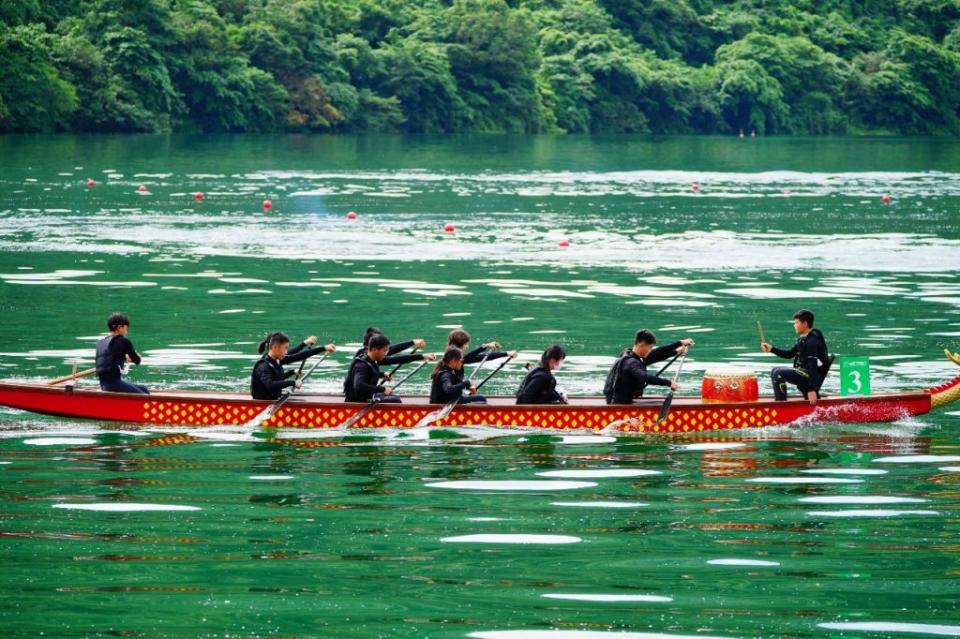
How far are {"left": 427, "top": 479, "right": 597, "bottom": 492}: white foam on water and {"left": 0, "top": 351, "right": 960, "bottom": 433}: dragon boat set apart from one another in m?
3.23

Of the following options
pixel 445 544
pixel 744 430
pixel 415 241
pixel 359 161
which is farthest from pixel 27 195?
pixel 445 544

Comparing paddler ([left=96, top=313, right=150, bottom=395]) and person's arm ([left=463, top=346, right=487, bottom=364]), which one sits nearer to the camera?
paddler ([left=96, top=313, right=150, bottom=395])

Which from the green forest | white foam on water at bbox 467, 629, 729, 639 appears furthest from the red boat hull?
the green forest

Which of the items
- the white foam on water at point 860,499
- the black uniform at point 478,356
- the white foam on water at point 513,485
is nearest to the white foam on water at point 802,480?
the white foam on water at point 860,499

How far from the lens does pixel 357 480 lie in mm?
18625

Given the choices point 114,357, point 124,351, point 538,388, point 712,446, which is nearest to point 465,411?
point 538,388

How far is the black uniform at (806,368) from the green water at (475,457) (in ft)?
2.78

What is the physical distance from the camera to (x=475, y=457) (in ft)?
66.0

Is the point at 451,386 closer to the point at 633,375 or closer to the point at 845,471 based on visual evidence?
the point at 633,375

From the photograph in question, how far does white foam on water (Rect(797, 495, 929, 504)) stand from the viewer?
685 inches

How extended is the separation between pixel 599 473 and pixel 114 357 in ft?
22.7

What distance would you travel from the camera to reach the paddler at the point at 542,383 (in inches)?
858

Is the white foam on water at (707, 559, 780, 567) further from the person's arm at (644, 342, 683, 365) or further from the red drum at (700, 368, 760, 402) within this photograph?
the red drum at (700, 368, 760, 402)

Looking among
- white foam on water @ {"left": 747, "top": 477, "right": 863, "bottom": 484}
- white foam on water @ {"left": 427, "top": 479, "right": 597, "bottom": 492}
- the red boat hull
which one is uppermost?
the red boat hull
